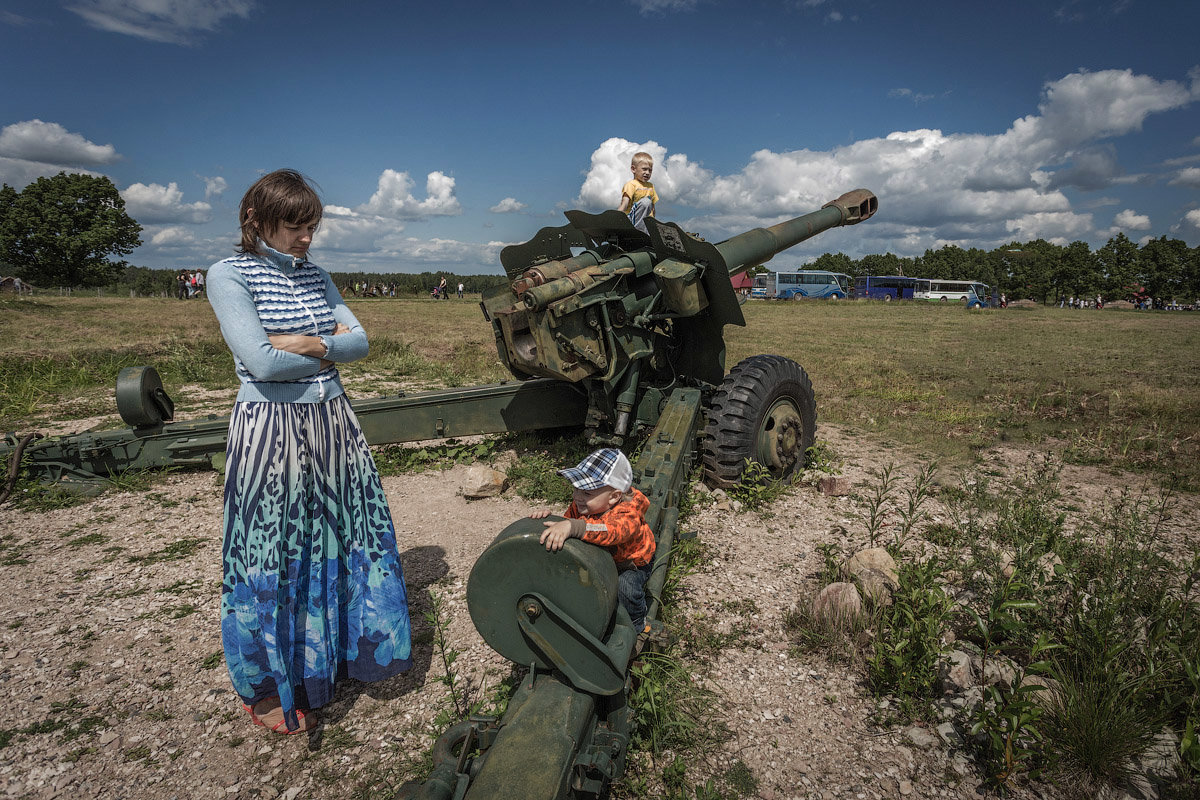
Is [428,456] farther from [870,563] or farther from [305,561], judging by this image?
[870,563]

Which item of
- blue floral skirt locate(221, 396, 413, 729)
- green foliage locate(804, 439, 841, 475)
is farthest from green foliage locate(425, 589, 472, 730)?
green foliage locate(804, 439, 841, 475)

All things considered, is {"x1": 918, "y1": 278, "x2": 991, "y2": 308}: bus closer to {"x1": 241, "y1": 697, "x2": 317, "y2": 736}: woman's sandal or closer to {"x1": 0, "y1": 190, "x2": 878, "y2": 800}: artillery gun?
{"x1": 0, "y1": 190, "x2": 878, "y2": 800}: artillery gun

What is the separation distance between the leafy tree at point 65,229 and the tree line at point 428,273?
5 cm

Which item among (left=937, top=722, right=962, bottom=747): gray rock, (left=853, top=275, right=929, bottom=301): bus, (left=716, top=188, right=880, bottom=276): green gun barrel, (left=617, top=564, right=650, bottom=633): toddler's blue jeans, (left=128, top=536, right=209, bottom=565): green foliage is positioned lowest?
(left=937, top=722, right=962, bottom=747): gray rock

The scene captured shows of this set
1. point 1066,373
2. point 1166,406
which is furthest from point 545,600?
point 1066,373

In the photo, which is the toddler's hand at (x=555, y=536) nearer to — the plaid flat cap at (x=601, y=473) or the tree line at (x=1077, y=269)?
the plaid flat cap at (x=601, y=473)

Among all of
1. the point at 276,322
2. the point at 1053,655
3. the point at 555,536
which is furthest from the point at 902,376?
the point at 276,322

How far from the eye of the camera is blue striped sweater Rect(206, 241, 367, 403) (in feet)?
7.14

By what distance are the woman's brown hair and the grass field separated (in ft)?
19.1

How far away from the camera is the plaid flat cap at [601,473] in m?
2.34

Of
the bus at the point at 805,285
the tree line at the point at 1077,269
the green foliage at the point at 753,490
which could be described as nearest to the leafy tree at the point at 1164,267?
the tree line at the point at 1077,269

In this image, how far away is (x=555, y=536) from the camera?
6.50ft

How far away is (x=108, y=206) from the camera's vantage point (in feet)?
131

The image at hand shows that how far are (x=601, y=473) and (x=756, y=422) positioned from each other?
256 centimetres
